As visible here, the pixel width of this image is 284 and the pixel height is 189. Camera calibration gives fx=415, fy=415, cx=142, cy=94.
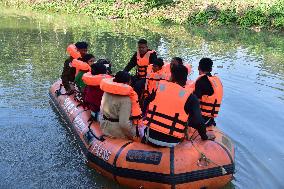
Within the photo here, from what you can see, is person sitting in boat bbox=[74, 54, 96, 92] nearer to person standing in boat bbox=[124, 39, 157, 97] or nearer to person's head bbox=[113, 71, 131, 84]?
person standing in boat bbox=[124, 39, 157, 97]

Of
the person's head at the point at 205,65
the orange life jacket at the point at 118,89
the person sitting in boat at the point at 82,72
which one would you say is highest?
the person's head at the point at 205,65

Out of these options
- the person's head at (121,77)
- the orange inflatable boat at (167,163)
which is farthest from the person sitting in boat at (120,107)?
the orange inflatable boat at (167,163)

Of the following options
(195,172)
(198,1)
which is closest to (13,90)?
(195,172)

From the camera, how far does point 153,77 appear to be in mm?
7141

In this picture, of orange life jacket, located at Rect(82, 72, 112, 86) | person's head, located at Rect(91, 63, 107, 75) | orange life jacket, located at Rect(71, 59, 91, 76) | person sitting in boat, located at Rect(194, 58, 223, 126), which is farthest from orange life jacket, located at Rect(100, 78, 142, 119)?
orange life jacket, located at Rect(71, 59, 91, 76)

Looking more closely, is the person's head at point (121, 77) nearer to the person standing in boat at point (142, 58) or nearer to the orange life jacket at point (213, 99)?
the orange life jacket at point (213, 99)

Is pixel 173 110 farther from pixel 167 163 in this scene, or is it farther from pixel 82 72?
pixel 82 72

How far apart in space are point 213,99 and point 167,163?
1.30m

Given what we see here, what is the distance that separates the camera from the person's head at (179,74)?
5048 mm

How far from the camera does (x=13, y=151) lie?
645 centimetres

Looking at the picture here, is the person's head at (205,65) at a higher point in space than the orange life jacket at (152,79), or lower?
higher

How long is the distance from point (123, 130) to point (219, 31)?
14968mm

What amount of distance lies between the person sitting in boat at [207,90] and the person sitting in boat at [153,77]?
1.19 metres

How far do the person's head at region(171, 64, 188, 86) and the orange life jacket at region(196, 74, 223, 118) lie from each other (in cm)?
91
